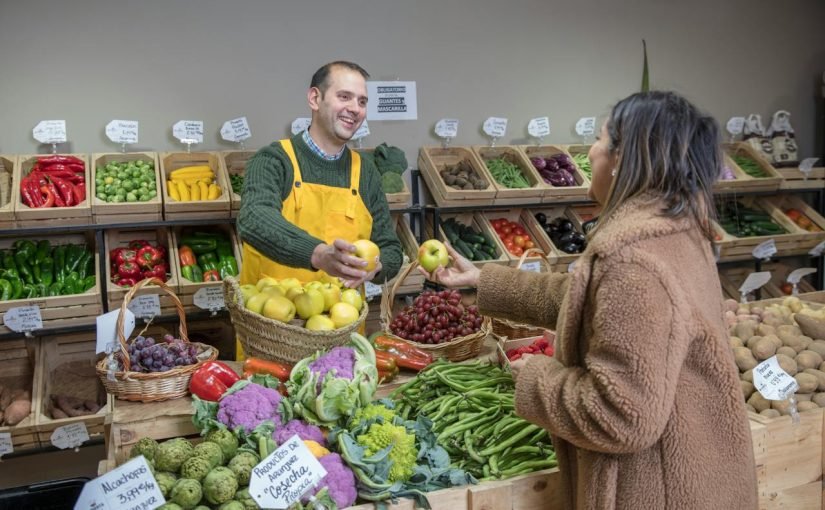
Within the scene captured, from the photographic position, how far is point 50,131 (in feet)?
13.4

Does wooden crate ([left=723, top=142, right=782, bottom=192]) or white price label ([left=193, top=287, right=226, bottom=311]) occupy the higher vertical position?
wooden crate ([left=723, top=142, right=782, bottom=192])

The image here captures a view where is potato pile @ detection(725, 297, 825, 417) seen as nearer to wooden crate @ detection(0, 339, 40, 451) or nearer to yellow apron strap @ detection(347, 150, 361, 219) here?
yellow apron strap @ detection(347, 150, 361, 219)

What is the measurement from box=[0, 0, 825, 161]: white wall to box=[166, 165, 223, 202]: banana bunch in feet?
0.93

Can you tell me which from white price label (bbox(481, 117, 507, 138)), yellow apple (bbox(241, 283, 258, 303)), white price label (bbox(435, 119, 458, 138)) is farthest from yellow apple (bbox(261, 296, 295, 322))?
white price label (bbox(481, 117, 507, 138))

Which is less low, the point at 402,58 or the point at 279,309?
the point at 402,58

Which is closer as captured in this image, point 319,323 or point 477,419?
point 477,419

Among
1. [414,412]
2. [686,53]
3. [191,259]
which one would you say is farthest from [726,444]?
[686,53]

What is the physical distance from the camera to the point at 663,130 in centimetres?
147

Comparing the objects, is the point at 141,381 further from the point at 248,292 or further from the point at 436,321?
the point at 436,321

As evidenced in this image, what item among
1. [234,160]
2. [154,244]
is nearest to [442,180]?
[234,160]

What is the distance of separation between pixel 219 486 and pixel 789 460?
189 centimetres

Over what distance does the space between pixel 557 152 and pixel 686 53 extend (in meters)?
1.65

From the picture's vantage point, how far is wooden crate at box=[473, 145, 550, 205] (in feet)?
15.2

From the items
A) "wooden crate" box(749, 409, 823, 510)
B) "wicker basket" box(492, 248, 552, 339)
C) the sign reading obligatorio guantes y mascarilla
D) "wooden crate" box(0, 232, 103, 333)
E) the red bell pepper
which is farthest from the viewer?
A: the sign reading obligatorio guantes y mascarilla
